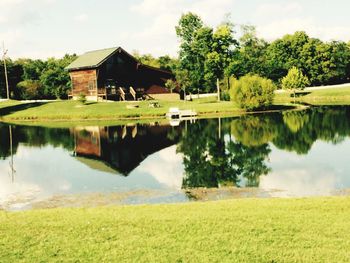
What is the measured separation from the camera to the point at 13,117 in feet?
203

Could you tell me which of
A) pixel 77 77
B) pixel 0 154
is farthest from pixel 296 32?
pixel 0 154

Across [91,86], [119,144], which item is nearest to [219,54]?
[91,86]

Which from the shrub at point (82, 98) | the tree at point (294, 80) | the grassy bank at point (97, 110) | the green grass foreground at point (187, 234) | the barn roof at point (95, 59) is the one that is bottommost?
the green grass foreground at point (187, 234)

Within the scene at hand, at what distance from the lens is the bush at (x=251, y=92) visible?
54.8m

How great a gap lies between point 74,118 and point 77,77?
59.0ft

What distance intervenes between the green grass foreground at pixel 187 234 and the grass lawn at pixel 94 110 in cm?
4405

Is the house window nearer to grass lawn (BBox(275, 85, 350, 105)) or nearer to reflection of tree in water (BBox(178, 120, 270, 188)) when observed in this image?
grass lawn (BBox(275, 85, 350, 105))

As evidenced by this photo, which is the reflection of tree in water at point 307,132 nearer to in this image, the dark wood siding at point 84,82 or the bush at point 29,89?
the dark wood siding at point 84,82

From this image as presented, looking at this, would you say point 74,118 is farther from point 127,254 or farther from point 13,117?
point 127,254

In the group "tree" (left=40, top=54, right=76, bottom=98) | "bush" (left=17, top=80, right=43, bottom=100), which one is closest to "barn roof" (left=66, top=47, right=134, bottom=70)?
"tree" (left=40, top=54, right=76, bottom=98)

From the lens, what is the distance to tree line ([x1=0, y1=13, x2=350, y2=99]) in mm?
72625

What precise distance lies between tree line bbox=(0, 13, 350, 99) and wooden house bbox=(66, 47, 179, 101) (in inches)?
132

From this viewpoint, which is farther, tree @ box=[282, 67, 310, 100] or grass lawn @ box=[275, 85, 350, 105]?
grass lawn @ box=[275, 85, 350, 105]

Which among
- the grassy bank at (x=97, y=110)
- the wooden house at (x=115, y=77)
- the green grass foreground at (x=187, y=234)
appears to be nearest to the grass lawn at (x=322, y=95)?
the grassy bank at (x=97, y=110)
